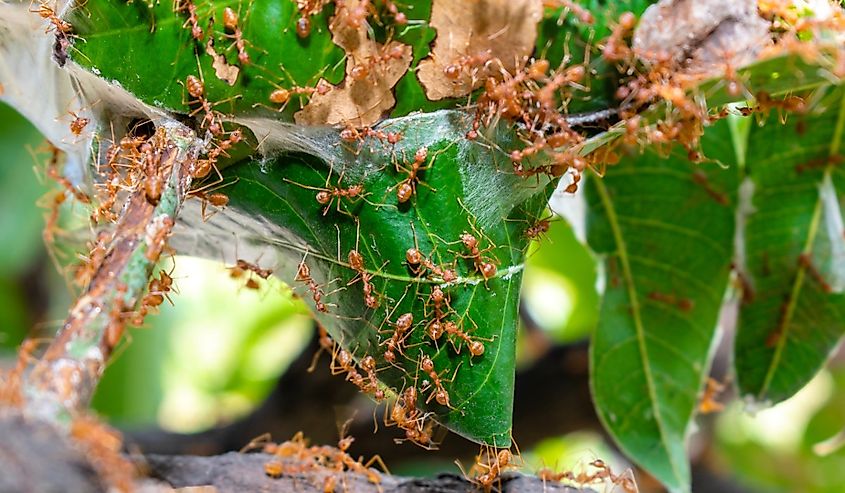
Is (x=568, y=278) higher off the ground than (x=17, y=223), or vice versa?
(x=17, y=223)

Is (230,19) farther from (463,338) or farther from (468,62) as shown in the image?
(463,338)

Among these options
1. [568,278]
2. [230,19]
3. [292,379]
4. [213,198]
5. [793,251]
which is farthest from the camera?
[568,278]

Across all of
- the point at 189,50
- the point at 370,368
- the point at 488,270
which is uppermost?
the point at 189,50

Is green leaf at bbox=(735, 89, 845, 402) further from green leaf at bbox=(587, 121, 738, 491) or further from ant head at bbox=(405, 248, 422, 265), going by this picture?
ant head at bbox=(405, 248, 422, 265)

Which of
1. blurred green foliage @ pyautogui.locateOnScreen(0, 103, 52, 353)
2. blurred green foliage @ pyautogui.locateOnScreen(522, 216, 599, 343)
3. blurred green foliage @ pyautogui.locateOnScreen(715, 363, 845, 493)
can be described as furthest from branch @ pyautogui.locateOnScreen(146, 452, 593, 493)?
blurred green foliage @ pyautogui.locateOnScreen(715, 363, 845, 493)

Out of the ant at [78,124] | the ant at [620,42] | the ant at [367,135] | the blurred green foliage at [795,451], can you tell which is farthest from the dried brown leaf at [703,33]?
the blurred green foliage at [795,451]

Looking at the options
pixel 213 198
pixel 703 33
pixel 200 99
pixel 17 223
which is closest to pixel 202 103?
pixel 200 99

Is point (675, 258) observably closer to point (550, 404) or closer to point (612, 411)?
point (612, 411)

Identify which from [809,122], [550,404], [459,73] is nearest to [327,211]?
[459,73]

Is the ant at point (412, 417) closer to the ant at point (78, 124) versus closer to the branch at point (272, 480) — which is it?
the branch at point (272, 480)
